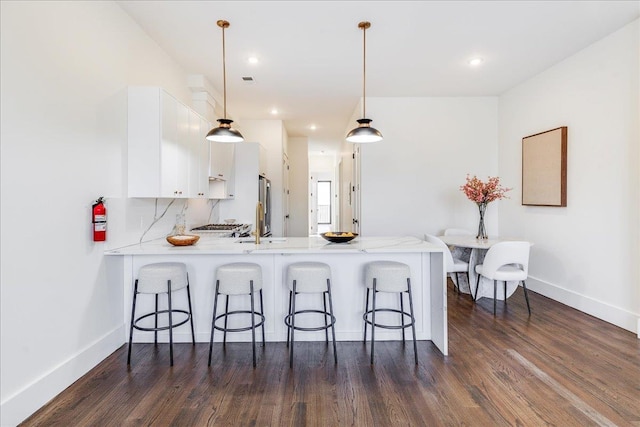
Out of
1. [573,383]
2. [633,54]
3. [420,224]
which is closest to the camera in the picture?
[573,383]

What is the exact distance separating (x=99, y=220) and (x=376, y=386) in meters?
2.33

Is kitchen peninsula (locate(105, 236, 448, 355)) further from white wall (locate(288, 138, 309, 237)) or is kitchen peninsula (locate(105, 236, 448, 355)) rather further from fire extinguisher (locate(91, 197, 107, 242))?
white wall (locate(288, 138, 309, 237))

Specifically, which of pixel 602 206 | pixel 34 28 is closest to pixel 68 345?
pixel 34 28

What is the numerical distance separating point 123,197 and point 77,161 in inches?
22.6

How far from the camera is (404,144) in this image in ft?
17.6

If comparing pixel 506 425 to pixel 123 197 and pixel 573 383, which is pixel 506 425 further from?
pixel 123 197

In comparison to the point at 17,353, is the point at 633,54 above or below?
above

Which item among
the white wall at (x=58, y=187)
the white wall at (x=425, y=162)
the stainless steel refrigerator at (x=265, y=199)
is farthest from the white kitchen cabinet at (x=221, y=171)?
the white wall at (x=425, y=162)

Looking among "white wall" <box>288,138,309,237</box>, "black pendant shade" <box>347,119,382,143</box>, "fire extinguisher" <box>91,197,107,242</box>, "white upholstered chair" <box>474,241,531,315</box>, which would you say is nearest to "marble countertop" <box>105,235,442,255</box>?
"fire extinguisher" <box>91,197,107,242</box>

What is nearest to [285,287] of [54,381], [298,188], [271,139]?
[54,381]

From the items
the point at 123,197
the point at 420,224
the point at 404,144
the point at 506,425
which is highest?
the point at 404,144

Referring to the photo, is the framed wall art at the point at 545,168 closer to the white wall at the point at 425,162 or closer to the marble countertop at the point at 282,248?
the white wall at the point at 425,162

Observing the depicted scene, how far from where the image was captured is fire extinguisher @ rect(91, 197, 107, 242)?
2555 mm

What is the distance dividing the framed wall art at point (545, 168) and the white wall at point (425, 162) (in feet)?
2.59
